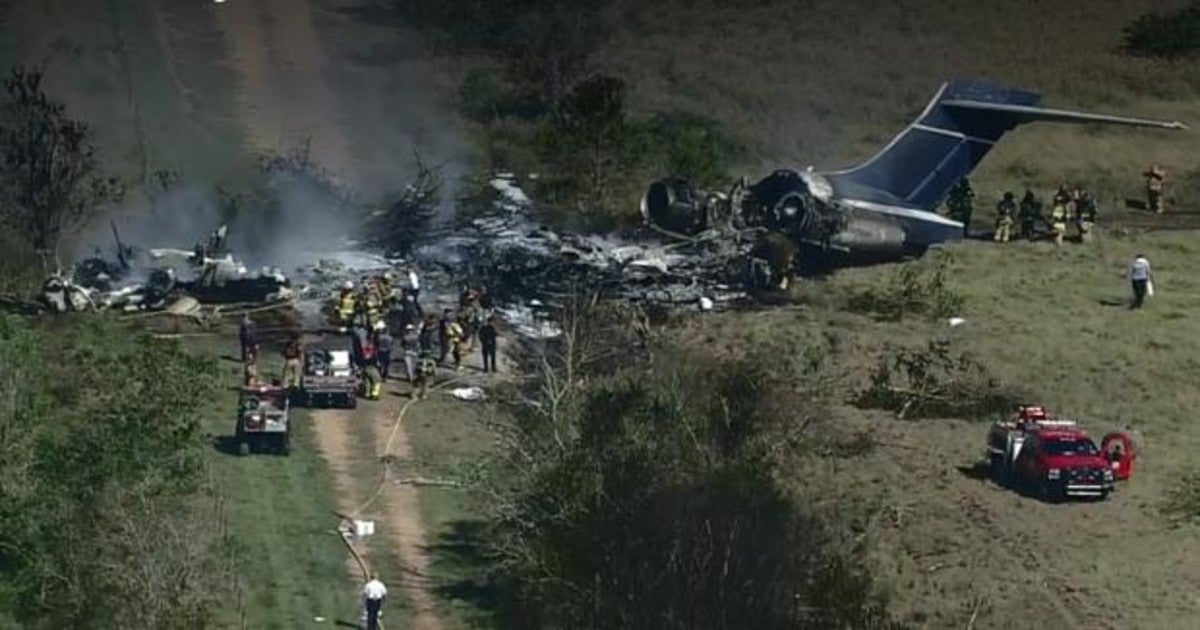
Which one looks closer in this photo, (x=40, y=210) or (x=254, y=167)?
(x=40, y=210)

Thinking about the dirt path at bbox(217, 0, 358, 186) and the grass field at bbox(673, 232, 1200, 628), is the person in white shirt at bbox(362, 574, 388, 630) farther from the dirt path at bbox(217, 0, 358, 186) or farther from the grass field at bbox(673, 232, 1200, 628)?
the dirt path at bbox(217, 0, 358, 186)

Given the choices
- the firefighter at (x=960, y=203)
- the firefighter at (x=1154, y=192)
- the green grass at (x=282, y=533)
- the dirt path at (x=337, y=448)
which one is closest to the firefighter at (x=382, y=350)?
the dirt path at (x=337, y=448)

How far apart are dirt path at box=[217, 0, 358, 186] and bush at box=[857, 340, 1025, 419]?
2134 centimetres

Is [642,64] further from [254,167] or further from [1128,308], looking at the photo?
[1128,308]

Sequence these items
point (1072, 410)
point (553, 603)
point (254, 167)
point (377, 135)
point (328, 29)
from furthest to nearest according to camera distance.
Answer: point (328, 29)
point (377, 135)
point (254, 167)
point (1072, 410)
point (553, 603)

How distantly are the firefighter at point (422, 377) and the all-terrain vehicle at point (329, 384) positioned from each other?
150 centimetres

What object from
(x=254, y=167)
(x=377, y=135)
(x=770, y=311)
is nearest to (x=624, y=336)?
(x=770, y=311)

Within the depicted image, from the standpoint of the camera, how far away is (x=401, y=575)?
159ft

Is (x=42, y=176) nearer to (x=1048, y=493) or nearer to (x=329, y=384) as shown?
(x=329, y=384)

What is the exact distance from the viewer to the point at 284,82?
88438 mm

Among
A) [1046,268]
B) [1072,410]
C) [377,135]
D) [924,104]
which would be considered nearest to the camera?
[1072,410]

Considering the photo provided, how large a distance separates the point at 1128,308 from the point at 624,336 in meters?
15.4

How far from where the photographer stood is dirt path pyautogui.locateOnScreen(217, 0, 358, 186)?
8088 centimetres

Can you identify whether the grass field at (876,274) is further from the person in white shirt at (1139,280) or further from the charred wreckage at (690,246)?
the charred wreckage at (690,246)
